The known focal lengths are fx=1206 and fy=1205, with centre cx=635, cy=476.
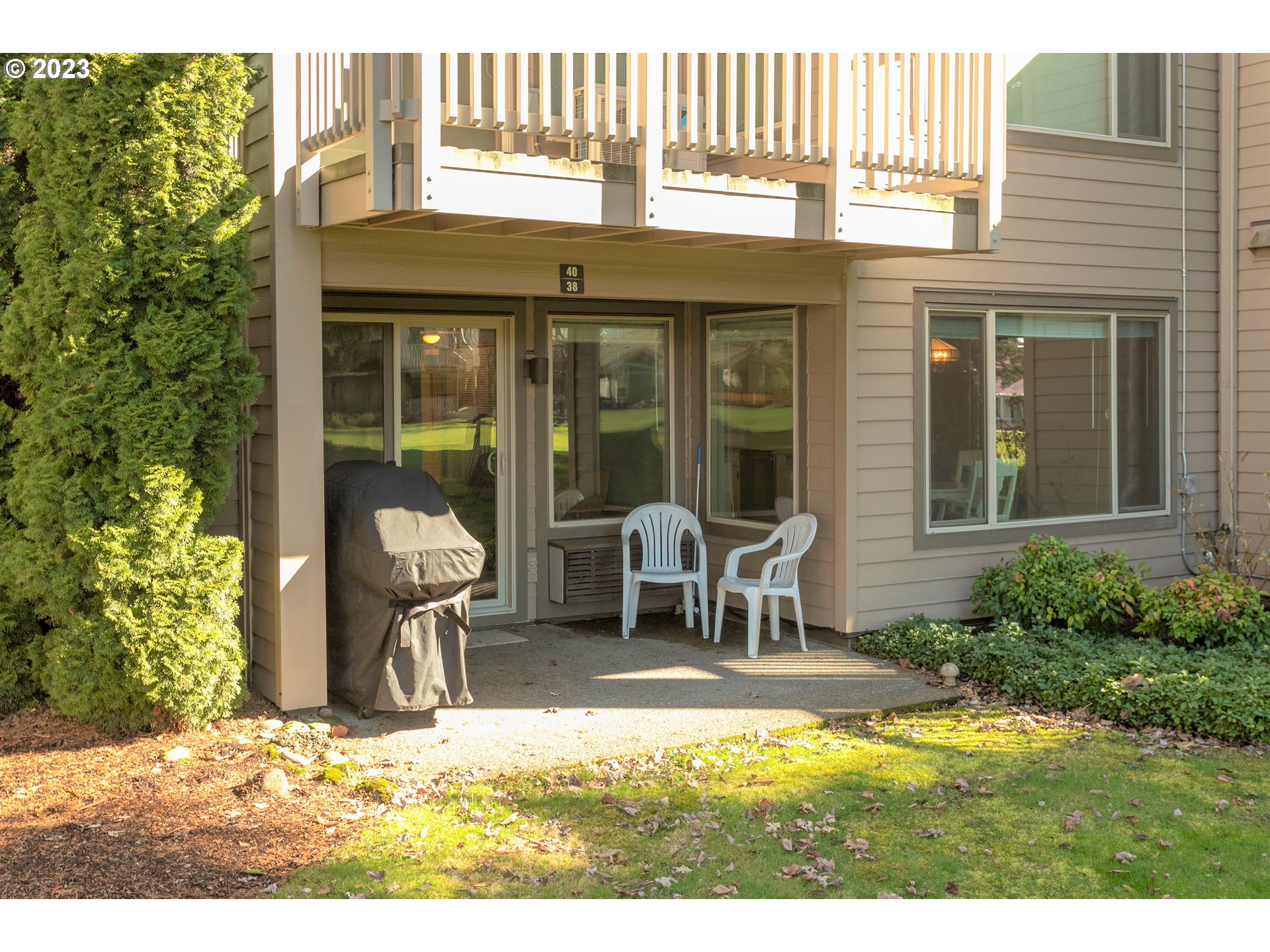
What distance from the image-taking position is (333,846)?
441 centimetres

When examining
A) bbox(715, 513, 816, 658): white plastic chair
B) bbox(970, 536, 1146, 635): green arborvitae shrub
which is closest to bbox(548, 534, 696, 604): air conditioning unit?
bbox(715, 513, 816, 658): white plastic chair

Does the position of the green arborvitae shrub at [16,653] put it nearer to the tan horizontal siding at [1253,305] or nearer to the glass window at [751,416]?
the glass window at [751,416]

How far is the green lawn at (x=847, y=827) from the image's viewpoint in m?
4.15

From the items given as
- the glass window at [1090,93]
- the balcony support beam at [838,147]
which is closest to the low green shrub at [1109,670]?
the balcony support beam at [838,147]

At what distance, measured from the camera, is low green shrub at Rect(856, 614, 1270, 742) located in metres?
5.90

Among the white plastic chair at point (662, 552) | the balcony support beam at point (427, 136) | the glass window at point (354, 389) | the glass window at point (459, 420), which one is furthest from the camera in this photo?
the white plastic chair at point (662, 552)

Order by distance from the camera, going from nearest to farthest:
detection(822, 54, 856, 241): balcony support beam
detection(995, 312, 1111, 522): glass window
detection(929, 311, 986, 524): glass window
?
detection(822, 54, 856, 241): balcony support beam, detection(929, 311, 986, 524): glass window, detection(995, 312, 1111, 522): glass window

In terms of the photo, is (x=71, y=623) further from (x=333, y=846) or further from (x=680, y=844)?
(x=680, y=844)

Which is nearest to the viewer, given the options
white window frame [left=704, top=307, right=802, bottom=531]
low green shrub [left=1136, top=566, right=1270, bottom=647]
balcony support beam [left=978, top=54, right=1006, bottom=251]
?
balcony support beam [left=978, top=54, right=1006, bottom=251]

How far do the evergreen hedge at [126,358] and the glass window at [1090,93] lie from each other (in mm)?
5387

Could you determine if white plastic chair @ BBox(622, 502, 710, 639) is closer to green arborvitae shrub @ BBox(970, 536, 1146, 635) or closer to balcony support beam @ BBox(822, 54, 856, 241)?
green arborvitae shrub @ BBox(970, 536, 1146, 635)

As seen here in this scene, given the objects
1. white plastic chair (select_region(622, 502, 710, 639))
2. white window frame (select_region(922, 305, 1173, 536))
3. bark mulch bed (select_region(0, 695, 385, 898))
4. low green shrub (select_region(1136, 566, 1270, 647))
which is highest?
white window frame (select_region(922, 305, 1173, 536))

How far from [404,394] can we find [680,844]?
161 inches

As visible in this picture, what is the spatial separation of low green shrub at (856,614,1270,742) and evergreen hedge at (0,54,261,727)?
404 cm
